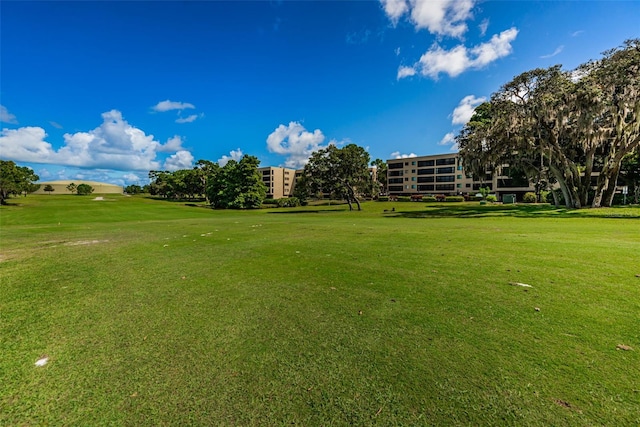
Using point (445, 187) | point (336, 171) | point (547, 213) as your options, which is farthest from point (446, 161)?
point (547, 213)

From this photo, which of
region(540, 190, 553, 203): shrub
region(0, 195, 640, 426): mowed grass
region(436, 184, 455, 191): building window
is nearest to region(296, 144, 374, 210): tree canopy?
region(540, 190, 553, 203): shrub

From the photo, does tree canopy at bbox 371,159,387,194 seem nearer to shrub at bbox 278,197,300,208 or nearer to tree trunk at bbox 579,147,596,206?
shrub at bbox 278,197,300,208

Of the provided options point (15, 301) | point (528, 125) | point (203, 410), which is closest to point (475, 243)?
point (203, 410)

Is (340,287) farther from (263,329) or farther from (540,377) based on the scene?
(540,377)

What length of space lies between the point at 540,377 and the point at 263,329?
3.05 metres

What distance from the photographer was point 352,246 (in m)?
9.79

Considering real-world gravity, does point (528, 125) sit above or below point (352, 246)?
above

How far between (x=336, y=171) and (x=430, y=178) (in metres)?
59.0

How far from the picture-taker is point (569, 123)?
23797 millimetres

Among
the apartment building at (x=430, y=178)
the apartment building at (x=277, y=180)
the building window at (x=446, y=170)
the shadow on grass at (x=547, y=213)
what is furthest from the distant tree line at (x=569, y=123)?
the apartment building at (x=277, y=180)

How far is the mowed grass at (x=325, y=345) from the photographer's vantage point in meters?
2.38

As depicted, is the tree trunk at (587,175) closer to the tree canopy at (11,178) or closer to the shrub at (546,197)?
the shrub at (546,197)

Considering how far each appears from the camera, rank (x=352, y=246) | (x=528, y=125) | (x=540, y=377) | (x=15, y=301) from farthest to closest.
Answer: (x=528, y=125) → (x=352, y=246) → (x=15, y=301) → (x=540, y=377)

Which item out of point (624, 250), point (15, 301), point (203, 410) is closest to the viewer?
point (203, 410)
